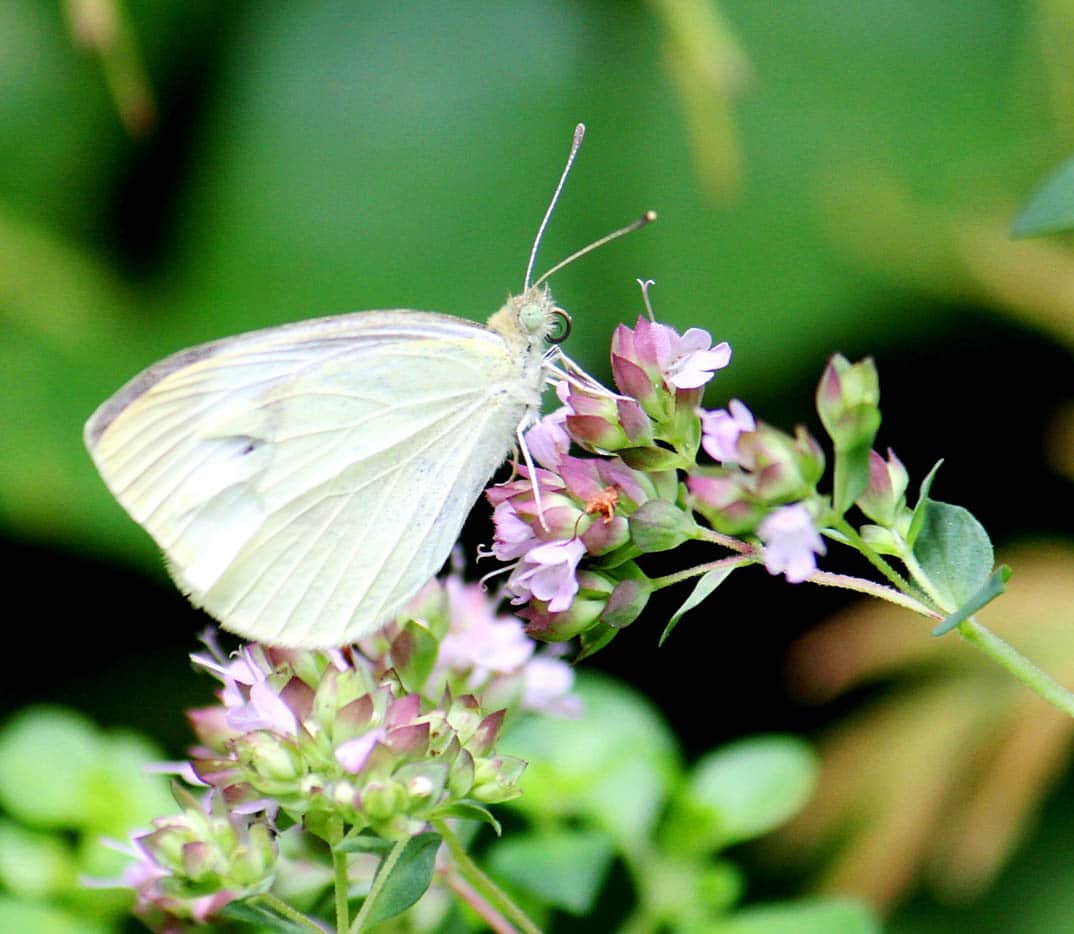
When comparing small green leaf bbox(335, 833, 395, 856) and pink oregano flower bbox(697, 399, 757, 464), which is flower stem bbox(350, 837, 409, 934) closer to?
small green leaf bbox(335, 833, 395, 856)

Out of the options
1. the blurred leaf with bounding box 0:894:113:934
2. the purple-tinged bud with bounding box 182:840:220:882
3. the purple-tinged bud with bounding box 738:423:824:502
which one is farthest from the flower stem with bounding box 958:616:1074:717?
the blurred leaf with bounding box 0:894:113:934

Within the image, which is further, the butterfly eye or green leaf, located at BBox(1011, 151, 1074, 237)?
the butterfly eye

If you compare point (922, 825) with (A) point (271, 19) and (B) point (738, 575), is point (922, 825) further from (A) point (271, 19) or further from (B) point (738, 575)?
(A) point (271, 19)

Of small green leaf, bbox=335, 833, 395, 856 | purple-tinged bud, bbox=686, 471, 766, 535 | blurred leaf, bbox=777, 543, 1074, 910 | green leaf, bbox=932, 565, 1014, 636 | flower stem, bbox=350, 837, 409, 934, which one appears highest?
purple-tinged bud, bbox=686, 471, 766, 535

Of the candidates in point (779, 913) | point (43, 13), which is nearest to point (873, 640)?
point (779, 913)

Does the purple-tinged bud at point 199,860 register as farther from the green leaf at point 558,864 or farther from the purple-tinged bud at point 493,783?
the green leaf at point 558,864

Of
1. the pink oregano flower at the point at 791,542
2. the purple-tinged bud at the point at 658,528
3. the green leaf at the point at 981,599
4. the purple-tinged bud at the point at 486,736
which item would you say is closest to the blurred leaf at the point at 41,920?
the purple-tinged bud at the point at 486,736
